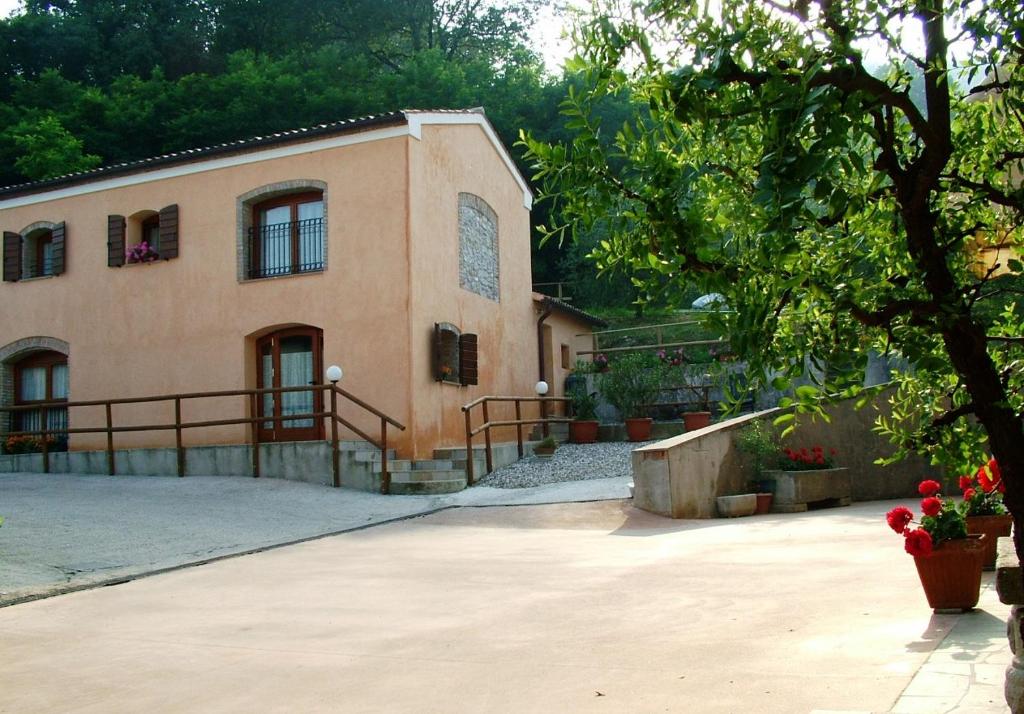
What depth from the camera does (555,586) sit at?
244 inches

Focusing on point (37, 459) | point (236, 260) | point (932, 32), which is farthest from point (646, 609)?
point (37, 459)

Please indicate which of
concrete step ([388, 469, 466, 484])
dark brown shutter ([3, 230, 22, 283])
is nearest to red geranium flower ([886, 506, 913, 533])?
concrete step ([388, 469, 466, 484])

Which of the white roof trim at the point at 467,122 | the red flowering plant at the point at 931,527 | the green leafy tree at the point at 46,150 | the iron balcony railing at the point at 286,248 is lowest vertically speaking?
the red flowering plant at the point at 931,527

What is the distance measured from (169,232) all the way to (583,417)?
8.29 m

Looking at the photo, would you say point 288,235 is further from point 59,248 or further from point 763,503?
point 763,503

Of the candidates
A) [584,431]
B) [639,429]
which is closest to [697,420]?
[639,429]

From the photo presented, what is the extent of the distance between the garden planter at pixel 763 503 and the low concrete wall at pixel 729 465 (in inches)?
15.0

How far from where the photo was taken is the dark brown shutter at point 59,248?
16812mm

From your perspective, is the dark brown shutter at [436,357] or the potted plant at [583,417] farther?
the potted plant at [583,417]

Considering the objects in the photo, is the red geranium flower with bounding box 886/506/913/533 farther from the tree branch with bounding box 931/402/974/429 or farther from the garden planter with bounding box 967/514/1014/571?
the tree branch with bounding box 931/402/974/429

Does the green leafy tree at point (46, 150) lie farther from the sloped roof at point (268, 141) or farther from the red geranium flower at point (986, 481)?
the red geranium flower at point (986, 481)

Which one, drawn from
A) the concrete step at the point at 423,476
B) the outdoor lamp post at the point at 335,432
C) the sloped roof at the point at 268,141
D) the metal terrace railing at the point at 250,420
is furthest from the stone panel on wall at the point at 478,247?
the concrete step at the point at 423,476

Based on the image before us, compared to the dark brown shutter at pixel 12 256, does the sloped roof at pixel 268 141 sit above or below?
above

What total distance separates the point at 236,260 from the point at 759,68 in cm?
1398
